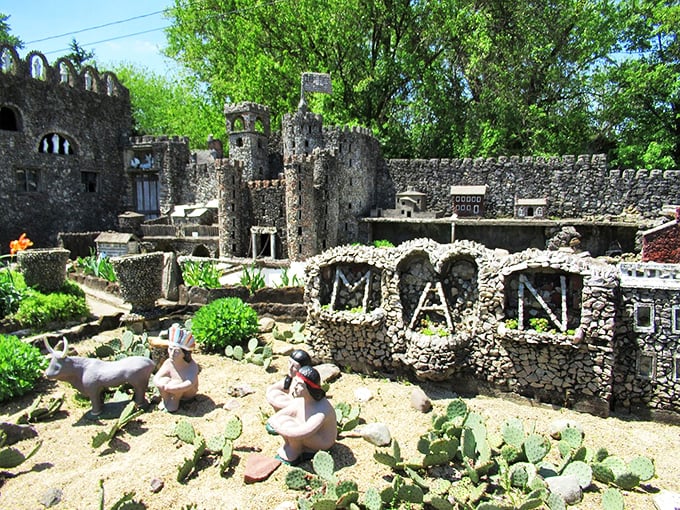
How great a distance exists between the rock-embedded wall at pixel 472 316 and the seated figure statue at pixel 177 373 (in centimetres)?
284

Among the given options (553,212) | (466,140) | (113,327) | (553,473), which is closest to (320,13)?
(466,140)

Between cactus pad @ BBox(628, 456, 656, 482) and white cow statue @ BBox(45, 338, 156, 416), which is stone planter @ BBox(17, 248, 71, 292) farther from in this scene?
cactus pad @ BBox(628, 456, 656, 482)

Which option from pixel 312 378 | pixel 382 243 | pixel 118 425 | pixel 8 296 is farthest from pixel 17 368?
pixel 382 243

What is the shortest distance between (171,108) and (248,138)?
1531cm

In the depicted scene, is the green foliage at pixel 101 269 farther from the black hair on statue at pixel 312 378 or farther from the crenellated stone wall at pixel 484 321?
the black hair on statue at pixel 312 378

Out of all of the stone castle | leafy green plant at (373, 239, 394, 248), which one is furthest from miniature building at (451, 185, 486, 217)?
leafy green plant at (373, 239, 394, 248)

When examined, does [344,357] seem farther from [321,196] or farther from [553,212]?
[553,212]

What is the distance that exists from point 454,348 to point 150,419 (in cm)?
Result: 528

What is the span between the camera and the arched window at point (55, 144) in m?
23.4

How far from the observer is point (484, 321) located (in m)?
8.25

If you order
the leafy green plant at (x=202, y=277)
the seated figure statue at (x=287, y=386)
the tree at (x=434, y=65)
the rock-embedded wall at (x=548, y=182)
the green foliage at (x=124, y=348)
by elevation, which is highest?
the tree at (x=434, y=65)

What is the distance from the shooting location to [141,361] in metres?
7.42

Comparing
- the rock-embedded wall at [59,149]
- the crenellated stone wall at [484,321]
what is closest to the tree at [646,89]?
the crenellated stone wall at [484,321]

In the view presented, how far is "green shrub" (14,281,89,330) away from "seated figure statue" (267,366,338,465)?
7.92 meters
